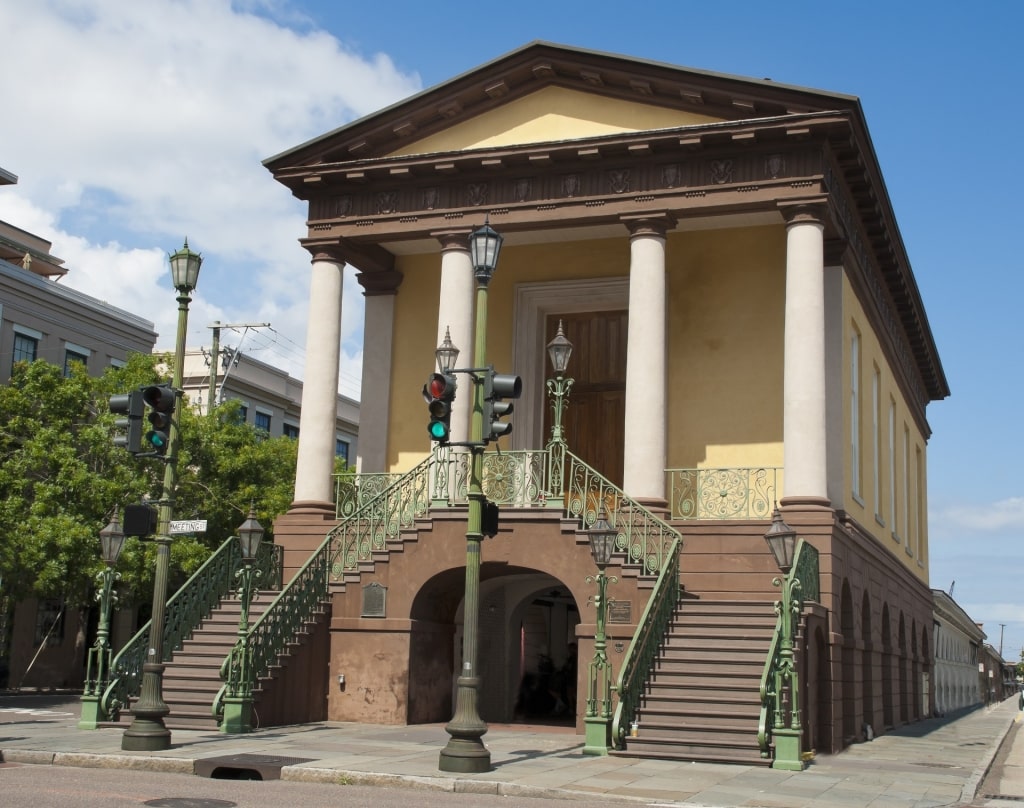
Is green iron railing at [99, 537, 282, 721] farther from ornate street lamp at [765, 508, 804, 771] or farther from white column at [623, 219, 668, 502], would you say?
ornate street lamp at [765, 508, 804, 771]

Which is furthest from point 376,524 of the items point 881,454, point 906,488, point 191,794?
point 906,488

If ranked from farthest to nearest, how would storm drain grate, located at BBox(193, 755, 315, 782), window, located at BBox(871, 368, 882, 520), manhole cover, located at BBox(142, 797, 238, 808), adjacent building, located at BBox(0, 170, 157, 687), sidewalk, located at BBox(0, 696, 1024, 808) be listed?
adjacent building, located at BBox(0, 170, 157, 687) < window, located at BBox(871, 368, 882, 520) < storm drain grate, located at BBox(193, 755, 315, 782) < sidewalk, located at BBox(0, 696, 1024, 808) < manhole cover, located at BBox(142, 797, 238, 808)

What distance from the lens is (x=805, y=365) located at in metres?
20.8

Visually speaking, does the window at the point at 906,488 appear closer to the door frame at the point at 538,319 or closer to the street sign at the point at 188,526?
the door frame at the point at 538,319

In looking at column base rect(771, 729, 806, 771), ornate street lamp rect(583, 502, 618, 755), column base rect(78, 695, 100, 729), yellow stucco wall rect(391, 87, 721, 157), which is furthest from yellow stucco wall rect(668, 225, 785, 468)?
column base rect(78, 695, 100, 729)

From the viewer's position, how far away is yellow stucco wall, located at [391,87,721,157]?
75.9ft

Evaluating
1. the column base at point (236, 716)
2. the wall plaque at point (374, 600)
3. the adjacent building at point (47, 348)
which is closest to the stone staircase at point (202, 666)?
the column base at point (236, 716)

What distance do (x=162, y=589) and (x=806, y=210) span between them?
39.9 ft

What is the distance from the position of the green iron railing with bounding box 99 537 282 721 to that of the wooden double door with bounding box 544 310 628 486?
21.5ft

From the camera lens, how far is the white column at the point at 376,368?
26.0 m

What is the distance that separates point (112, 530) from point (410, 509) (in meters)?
4.93

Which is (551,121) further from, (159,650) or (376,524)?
(159,650)

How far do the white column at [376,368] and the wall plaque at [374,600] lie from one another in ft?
17.8

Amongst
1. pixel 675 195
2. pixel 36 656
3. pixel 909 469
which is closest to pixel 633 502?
pixel 675 195
